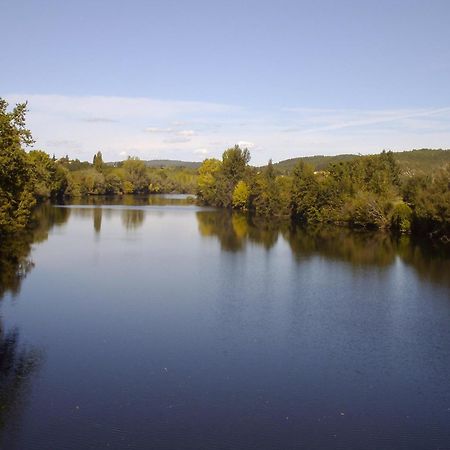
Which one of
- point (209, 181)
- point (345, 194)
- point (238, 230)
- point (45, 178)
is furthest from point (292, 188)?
point (45, 178)

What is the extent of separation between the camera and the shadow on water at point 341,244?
34.3 metres

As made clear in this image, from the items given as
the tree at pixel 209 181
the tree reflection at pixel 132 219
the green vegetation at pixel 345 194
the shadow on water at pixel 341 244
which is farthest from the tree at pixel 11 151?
the tree at pixel 209 181

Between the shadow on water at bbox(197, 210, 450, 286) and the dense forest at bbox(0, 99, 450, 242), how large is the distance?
2.89m

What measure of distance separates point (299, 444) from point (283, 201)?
5913cm

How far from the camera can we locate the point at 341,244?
43.4m

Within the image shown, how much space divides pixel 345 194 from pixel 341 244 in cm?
1799

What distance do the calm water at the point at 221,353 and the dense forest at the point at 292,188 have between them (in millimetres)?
5267

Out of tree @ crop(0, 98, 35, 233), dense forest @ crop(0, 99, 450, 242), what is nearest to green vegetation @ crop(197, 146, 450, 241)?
dense forest @ crop(0, 99, 450, 242)

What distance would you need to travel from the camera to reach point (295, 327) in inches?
768

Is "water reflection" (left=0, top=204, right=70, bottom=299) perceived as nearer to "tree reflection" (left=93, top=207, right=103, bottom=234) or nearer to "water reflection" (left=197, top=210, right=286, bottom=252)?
"tree reflection" (left=93, top=207, right=103, bottom=234)

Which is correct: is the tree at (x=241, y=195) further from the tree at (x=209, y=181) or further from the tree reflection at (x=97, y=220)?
the tree reflection at (x=97, y=220)

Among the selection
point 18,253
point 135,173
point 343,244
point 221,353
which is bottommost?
point 221,353

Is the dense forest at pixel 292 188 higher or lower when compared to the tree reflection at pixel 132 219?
higher

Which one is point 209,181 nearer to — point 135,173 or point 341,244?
point 135,173
